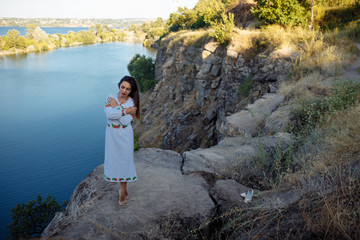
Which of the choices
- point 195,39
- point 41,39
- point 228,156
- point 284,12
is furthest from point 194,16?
point 41,39

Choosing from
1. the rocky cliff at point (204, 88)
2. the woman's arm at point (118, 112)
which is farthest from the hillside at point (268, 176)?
the woman's arm at point (118, 112)

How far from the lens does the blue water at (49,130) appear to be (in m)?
20.0

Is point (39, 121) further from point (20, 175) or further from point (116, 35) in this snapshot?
point (116, 35)

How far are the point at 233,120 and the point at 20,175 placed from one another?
855 inches

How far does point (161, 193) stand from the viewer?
3412 millimetres

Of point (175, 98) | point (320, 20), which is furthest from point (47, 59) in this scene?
point (320, 20)

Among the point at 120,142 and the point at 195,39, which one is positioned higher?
the point at 195,39

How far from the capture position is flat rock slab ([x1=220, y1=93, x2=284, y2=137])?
6019 mm

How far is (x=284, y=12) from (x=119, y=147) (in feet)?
39.6

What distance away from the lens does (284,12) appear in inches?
468

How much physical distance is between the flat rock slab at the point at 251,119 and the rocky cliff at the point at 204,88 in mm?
524

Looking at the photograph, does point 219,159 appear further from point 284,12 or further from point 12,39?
point 12,39

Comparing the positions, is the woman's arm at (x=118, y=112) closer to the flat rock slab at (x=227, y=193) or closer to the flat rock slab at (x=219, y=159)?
the flat rock slab at (x=219, y=159)

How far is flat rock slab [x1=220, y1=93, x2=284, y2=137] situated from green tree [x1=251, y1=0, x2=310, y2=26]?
655 centimetres
